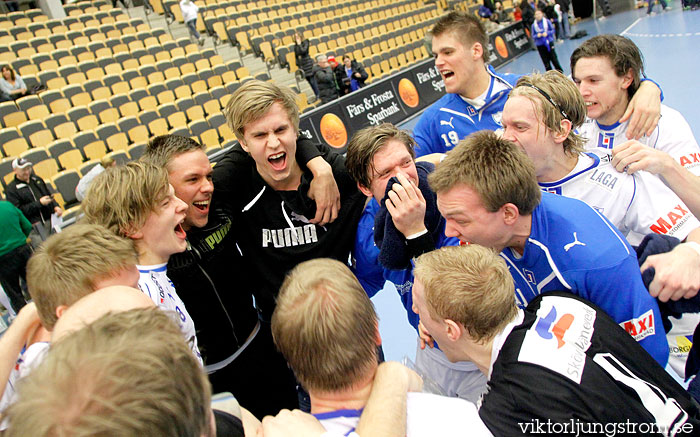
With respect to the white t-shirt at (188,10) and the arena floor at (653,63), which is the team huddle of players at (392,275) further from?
the white t-shirt at (188,10)

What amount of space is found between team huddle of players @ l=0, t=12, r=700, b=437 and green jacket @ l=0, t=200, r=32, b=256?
429 centimetres

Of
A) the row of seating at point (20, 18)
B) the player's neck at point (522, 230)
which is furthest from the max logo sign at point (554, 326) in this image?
the row of seating at point (20, 18)

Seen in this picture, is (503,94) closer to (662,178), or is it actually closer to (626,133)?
(626,133)

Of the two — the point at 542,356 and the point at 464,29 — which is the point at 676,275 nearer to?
the point at 542,356

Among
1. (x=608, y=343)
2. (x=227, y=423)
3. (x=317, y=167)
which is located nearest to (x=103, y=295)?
(x=227, y=423)

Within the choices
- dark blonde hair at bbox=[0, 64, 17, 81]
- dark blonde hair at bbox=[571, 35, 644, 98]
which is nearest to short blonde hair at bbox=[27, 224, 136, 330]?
dark blonde hair at bbox=[571, 35, 644, 98]

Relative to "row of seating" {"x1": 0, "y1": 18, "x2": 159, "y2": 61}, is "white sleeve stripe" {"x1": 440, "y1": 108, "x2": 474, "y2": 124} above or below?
below

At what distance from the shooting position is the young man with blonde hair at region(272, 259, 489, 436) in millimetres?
1187

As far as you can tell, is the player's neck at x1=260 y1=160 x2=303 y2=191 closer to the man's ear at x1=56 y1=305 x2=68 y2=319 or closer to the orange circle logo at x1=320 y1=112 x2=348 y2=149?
the man's ear at x1=56 y1=305 x2=68 y2=319

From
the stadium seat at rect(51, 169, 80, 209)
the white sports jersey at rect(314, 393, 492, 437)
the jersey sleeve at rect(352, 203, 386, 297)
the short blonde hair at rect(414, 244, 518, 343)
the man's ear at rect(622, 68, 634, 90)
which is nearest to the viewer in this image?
the white sports jersey at rect(314, 393, 492, 437)

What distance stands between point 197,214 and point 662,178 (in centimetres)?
216

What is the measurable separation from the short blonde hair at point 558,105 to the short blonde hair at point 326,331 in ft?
4.45

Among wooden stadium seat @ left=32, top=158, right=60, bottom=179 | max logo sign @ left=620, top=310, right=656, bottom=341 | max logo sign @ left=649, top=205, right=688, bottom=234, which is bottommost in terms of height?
max logo sign @ left=620, top=310, right=656, bottom=341

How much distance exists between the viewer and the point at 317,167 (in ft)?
7.73
